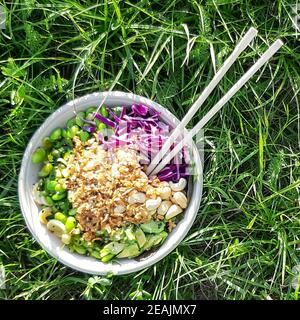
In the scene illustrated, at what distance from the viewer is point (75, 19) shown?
1.28 m

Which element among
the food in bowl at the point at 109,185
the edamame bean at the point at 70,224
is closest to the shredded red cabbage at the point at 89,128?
the food in bowl at the point at 109,185

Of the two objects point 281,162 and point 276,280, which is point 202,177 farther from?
point 276,280

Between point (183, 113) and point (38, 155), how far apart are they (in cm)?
37

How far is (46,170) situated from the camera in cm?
122

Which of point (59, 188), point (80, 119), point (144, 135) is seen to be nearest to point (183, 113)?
point (144, 135)

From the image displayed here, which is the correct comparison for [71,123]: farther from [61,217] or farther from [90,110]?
[61,217]

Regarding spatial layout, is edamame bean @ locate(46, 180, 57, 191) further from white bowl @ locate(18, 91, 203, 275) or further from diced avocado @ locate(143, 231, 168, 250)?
diced avocado @ locate(143, 231, 168, 250)

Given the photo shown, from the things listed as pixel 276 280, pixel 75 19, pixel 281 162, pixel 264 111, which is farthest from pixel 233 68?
pixel 276 280

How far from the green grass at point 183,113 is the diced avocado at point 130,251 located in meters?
0.08

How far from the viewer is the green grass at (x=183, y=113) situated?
1268 millimetres

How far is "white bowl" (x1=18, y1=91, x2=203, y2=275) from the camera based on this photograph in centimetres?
119

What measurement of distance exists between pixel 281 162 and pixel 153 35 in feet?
1.47

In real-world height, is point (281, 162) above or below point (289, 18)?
below

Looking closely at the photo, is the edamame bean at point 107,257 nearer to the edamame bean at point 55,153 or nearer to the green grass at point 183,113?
the green grass at point 183,113
